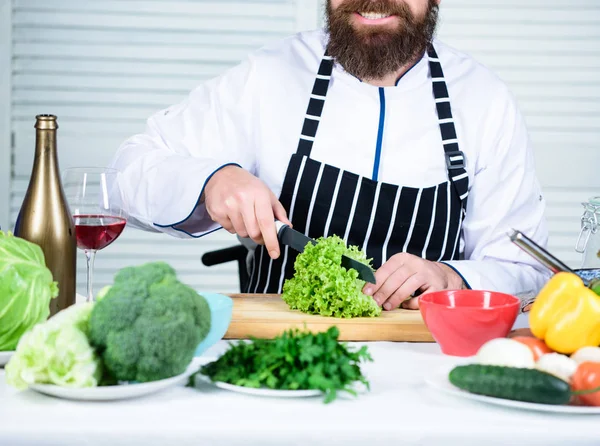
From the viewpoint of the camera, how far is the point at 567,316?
1344mm

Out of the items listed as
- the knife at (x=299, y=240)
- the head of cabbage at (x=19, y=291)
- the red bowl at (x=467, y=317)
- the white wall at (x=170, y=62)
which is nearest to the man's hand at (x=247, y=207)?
the knife at (x=299, y=240)

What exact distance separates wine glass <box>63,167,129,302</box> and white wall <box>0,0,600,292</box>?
208 cm

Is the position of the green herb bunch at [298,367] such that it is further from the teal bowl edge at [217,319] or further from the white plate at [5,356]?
the white plate at [5,356]

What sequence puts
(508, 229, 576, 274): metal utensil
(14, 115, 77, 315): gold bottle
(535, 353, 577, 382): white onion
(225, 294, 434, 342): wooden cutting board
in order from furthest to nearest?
1. (225, 294, 434, 342): wooden cutting board
2. (14, 115, 77, 315): gold bottle
3. (508, 229, 576, 274): metal utensil
4. (535, 353, 577, 382): white onion

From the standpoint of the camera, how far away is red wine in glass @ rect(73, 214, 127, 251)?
166 centimetres

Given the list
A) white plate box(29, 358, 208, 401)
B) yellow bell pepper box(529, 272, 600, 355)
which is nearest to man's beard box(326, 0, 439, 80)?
yellow bell pepper box(529, 272, 600, 355)

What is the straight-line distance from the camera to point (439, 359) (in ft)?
5.00

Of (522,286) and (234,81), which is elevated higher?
(234,81)

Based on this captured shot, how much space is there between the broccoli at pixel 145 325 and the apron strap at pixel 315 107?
1.17 metres

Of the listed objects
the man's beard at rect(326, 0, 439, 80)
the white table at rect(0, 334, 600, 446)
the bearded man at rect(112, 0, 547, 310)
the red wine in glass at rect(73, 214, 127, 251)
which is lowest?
the white table at rect(0, 334, 600, 446)

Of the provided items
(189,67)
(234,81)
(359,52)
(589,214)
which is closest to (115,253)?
(189,67)

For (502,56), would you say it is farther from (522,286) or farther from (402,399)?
(402,399)

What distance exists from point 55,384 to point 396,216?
1258mm

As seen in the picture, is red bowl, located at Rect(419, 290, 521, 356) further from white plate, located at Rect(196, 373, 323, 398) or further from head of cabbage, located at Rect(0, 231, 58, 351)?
head of cabbage, located at Rect(0, 231, 58, 351)
